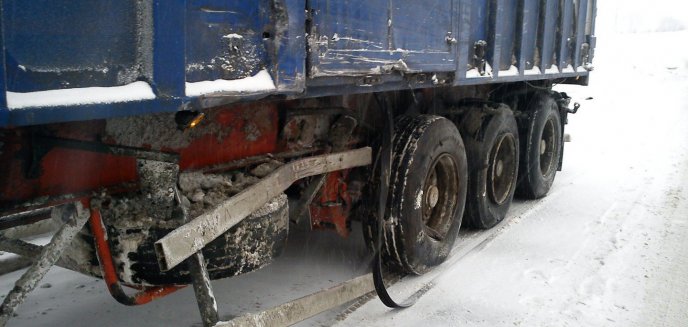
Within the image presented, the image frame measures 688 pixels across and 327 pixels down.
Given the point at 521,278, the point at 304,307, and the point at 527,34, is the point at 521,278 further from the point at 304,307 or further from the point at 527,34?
the point at 527,34

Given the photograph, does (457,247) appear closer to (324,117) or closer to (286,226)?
(324,117)

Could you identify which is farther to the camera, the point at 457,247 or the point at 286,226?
the point at 457,247

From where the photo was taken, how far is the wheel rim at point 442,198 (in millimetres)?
3936

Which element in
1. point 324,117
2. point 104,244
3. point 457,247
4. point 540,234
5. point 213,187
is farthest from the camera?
point 540,234

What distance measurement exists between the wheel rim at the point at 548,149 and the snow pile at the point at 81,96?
5.87 m

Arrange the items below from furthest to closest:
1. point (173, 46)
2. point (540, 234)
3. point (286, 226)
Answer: point (540, 234)
point (286, 226)
point (173, 46)

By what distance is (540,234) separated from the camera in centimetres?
488

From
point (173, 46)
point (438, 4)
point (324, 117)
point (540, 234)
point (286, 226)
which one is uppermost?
point (438, 4)

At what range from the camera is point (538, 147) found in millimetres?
6109

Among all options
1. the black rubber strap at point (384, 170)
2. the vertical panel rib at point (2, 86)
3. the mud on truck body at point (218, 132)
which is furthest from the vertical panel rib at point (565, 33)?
the vertical panel rib at point (2, 86)

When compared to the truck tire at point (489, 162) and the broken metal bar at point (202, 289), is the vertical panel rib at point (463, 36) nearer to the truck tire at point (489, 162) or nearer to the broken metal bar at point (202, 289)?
the truck tire at point (489, 162)

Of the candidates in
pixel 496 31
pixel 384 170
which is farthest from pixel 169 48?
pixel 496 31

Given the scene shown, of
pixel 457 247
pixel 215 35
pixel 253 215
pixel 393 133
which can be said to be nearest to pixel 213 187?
pixel 253 215

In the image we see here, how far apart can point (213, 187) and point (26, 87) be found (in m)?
0.99
